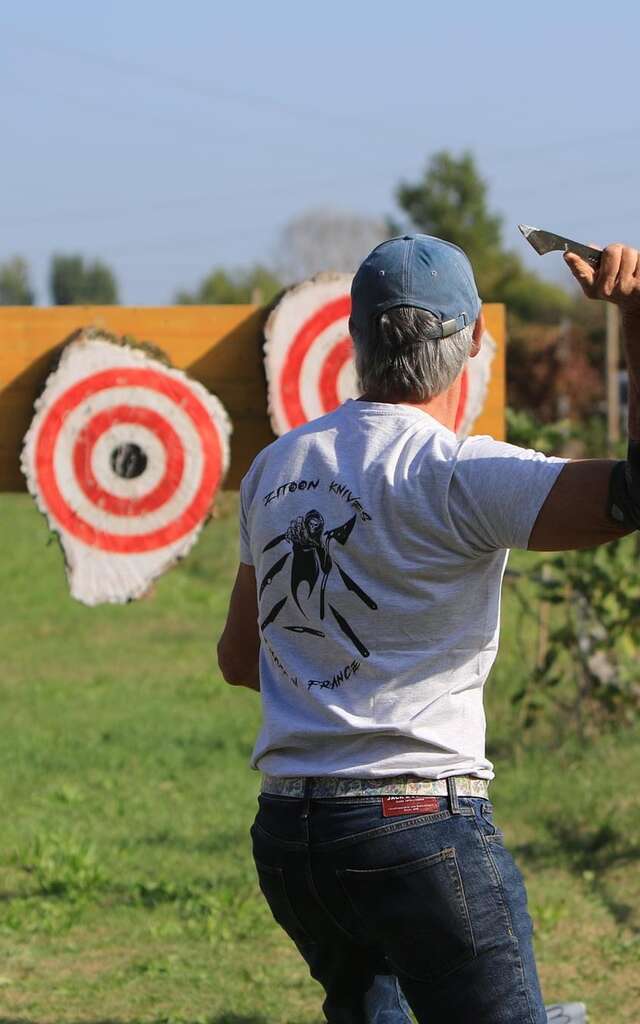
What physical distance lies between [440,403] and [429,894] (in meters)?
0.71

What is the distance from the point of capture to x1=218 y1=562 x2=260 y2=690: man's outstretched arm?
2.44 m

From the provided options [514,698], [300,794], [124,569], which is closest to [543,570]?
[514,698]

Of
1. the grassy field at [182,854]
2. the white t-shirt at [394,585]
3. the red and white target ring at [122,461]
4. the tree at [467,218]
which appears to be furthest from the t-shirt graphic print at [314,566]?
the tree at [467,218]

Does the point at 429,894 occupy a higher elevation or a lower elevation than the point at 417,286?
lower

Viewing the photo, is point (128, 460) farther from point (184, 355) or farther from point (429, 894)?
point (429, 894)

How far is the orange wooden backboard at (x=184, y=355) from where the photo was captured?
3.87 m

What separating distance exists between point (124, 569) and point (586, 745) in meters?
3.33

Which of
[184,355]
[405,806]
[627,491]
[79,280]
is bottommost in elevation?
[79,280]

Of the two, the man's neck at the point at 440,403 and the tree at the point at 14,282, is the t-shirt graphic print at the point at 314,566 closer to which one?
the man's neck at the point at 440,403

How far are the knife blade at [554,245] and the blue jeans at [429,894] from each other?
2.61ft

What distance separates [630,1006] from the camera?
3902 mm

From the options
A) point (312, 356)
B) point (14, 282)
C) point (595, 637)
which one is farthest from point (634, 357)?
point (14, 282)

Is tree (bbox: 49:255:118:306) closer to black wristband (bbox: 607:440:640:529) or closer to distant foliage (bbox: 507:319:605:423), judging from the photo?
distant foliage (bbox: 507:319:605:423)

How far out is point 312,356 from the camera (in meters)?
3.87
